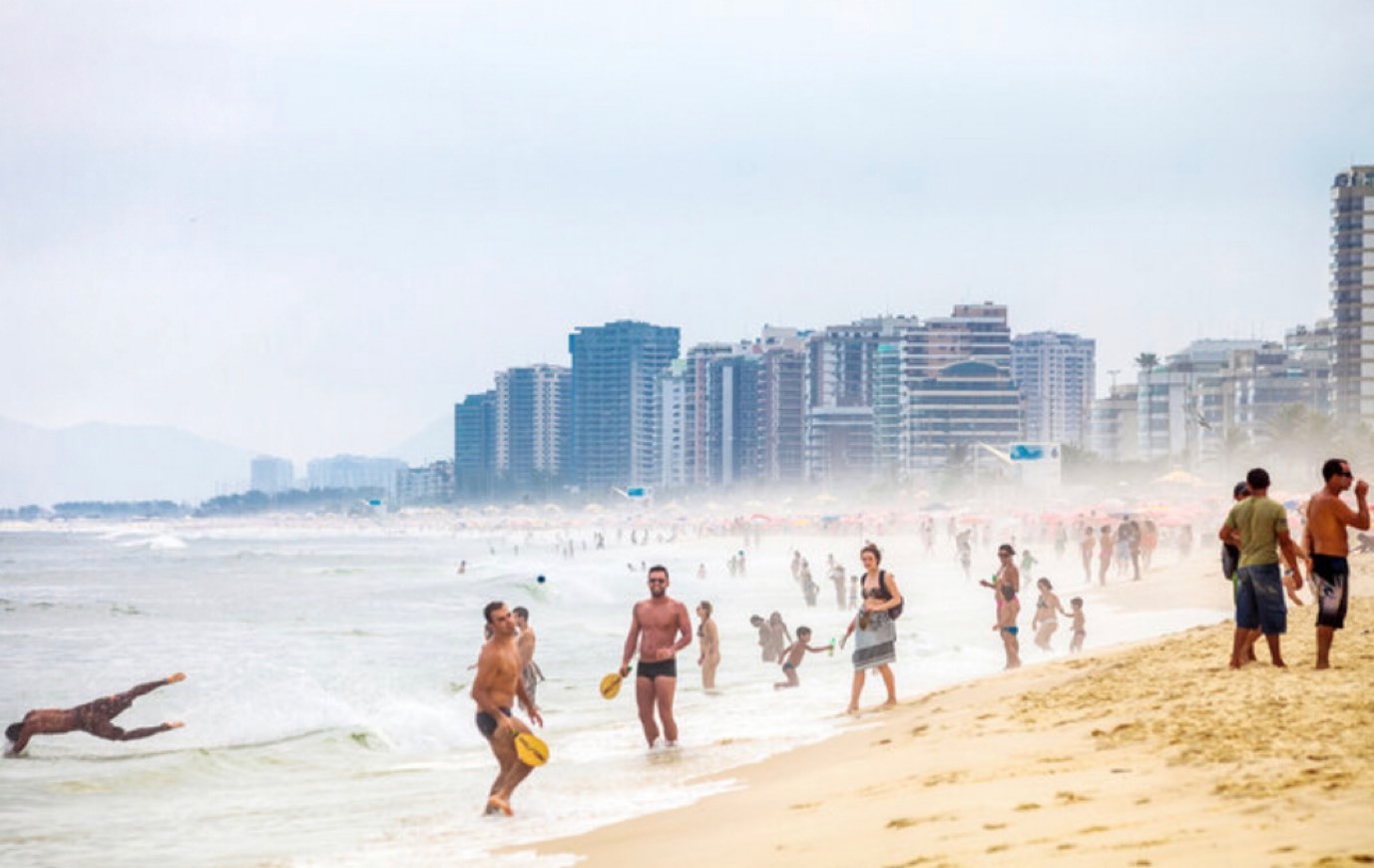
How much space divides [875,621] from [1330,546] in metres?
4.22

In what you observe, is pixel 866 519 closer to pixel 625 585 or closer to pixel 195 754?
pixel 625 585

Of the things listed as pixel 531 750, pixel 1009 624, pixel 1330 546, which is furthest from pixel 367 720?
pixel 1330 546

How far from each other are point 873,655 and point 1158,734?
490 cm

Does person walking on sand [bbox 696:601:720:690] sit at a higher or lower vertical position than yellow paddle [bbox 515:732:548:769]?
lower

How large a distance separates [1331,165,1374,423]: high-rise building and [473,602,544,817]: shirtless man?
12844 centimetres

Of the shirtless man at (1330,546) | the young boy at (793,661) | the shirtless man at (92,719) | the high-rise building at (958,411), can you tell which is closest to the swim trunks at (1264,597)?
the shirtless man at (1330,546)

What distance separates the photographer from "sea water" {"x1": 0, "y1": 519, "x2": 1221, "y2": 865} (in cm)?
1030

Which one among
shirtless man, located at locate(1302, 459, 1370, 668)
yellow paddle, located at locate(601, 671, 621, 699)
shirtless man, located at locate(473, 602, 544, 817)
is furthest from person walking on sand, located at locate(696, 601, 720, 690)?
shirtless man, located at locate(1302, 459, 1370, 668)

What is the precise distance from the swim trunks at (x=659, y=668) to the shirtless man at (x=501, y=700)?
2.19 metres

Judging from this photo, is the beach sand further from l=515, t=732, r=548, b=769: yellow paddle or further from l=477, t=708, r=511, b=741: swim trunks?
l=477, t=708, r=511, b=741: swim trunks

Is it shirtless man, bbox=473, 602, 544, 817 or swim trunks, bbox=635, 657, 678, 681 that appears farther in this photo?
swim trunks, bbox=635, 657, 678, 681

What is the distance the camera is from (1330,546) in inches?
391

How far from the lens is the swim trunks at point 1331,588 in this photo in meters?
9.74

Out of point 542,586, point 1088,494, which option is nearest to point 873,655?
point 542,586
